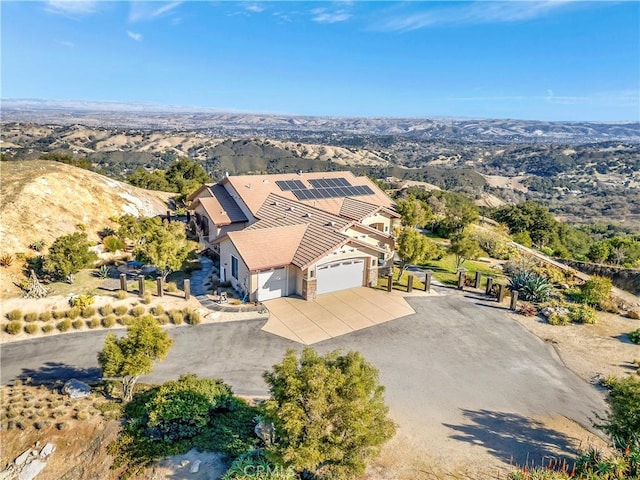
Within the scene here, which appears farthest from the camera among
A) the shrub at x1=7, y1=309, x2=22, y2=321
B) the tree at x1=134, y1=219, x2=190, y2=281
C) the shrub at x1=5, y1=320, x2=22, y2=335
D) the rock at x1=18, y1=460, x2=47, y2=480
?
the tree at x1=134, y1=219, x2=190, y2=281

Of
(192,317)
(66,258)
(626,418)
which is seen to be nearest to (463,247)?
(626,418)

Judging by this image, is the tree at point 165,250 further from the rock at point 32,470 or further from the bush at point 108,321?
the rock at point 32,470

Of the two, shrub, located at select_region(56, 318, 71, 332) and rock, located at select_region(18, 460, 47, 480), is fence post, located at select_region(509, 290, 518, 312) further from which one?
shrub, located at select_region(56, 318, 71, 332)

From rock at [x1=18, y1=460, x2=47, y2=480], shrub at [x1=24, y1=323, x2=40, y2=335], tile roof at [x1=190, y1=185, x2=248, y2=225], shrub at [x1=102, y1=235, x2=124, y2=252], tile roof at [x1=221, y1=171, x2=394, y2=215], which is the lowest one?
rock at [x1=18, y1=460, x2=47, y2=480]

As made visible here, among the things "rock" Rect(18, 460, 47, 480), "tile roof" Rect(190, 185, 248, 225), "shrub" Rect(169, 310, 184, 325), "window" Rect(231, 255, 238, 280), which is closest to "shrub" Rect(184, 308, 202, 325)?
"shrub" Rect(169, 310, 184, 325)

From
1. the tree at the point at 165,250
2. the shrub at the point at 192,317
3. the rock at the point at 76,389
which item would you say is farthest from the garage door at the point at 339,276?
the rock at the point at 76,389

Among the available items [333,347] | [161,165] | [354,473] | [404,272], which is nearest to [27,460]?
[354,473]

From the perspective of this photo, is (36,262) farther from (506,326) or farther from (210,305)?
(506,326)
